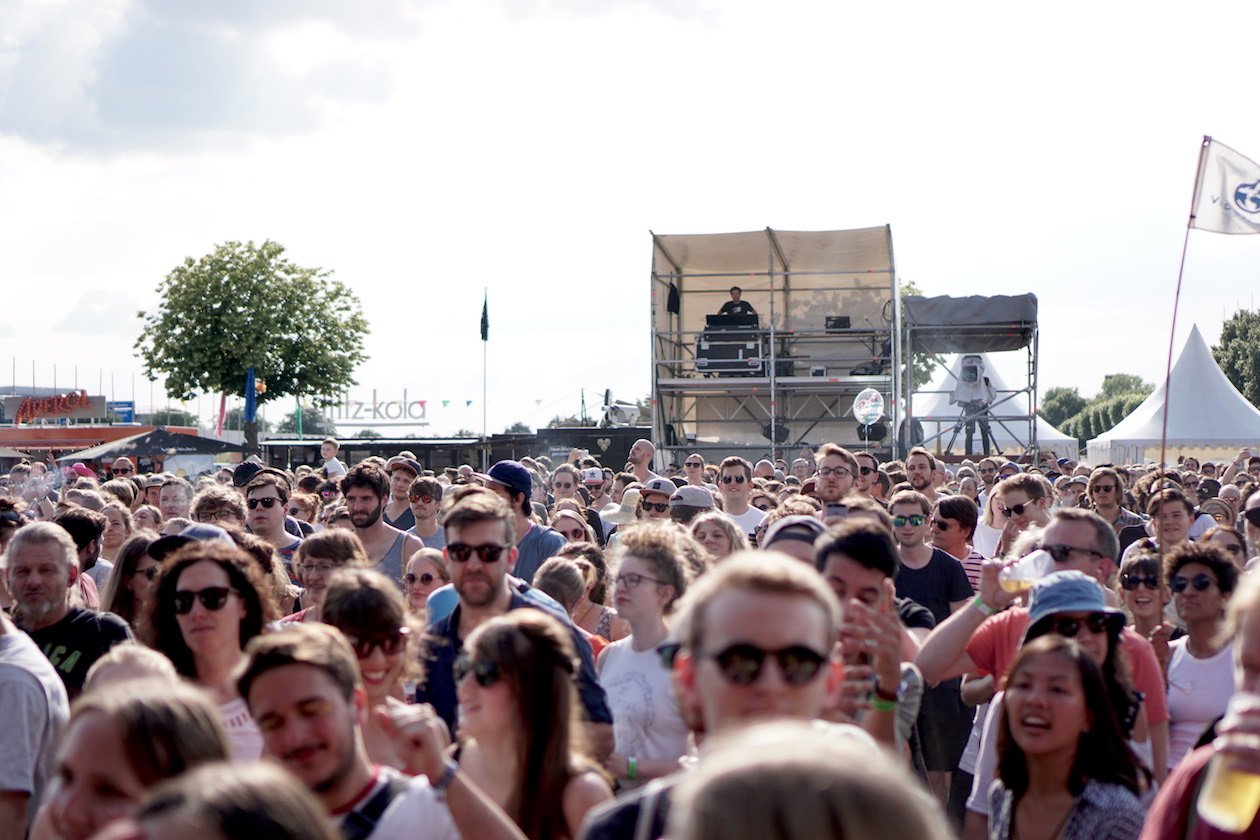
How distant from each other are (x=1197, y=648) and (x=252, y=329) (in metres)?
36.3

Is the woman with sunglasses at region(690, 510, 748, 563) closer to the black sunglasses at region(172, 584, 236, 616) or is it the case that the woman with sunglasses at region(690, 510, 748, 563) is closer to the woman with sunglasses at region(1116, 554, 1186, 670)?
the woman with sunglasses at region(1116, 554, 1186, 670)

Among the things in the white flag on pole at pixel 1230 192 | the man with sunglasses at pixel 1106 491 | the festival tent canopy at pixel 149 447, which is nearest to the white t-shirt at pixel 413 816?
the white flag on pole at pixel 1230 192

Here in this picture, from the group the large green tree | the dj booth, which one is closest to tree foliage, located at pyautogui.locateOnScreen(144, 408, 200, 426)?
the large green tree

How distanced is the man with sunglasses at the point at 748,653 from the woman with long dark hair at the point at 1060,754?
154 cm

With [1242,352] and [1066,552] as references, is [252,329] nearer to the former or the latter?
[1066,552]

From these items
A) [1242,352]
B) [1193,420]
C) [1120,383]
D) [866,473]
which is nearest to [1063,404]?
[1120,383]

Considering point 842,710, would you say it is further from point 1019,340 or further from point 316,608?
point 1019,340

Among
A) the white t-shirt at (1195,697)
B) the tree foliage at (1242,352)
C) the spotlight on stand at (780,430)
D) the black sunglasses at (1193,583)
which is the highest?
the tree foliage at (1242,352)

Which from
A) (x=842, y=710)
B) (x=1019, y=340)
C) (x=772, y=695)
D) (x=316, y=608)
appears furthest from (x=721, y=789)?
(x=1019, y=340)

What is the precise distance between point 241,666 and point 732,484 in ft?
23.4

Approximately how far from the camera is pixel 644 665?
486 centimetres

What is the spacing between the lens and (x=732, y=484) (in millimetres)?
10156

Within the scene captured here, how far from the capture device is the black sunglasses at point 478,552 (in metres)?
4.91

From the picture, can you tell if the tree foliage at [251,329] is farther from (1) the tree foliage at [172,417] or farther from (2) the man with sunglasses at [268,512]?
(1) the tree foliage at [172,417]
